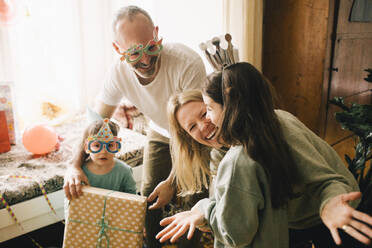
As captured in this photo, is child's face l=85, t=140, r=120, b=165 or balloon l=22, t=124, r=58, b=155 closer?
child's face l=85, t=140, r=120, b=165

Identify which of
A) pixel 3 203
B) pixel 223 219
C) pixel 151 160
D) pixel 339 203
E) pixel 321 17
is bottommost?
pixel 3 203

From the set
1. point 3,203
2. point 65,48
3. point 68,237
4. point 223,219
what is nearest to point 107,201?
point 68,237

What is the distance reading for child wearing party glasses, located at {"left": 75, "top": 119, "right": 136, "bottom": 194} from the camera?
1501 millimetres

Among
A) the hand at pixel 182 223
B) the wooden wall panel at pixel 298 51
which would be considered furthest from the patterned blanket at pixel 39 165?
the wooden wall panel at pixel 298 51

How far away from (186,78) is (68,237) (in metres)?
0.90

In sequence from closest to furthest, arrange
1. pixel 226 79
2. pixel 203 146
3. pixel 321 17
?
1. pixel 226 79
2. pixel 203 146
3. pixel 321 17

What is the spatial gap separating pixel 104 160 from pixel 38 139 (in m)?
0.83

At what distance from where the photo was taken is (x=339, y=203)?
0.78 metres

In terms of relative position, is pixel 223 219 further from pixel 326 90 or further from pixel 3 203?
pixel 326 90

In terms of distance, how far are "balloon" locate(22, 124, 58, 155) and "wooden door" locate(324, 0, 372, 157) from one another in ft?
6.61

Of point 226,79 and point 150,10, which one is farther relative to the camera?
point 150,10

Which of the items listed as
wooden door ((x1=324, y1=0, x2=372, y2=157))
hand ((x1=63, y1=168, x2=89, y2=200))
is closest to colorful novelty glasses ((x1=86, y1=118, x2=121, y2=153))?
hand ((x1=63, y1=168, x2=89, y2=200))

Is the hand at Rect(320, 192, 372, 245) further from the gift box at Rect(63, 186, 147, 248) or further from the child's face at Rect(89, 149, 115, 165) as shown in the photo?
the child's face at Rect(89, 149, 115, 165)

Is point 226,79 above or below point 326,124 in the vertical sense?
above
